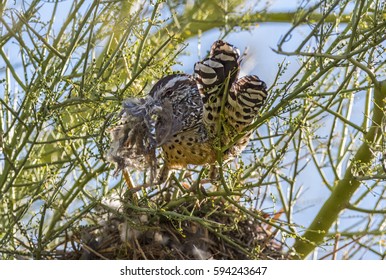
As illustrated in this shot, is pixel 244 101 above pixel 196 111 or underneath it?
underneath

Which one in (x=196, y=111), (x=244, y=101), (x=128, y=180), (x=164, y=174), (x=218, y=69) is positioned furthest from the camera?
(x=164, y=174)

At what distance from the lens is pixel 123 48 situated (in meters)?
3.58

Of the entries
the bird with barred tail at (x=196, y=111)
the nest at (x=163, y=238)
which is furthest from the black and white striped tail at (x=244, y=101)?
the nest at (x=163, y=238)

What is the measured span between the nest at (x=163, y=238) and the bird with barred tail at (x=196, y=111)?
381mm

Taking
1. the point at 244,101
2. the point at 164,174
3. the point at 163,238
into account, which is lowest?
the point at 163,238

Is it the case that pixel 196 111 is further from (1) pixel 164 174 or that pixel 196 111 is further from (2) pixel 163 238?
(2) pixel 163 238

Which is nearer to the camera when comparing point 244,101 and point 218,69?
point 218,69

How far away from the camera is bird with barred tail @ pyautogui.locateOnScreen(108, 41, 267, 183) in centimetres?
312

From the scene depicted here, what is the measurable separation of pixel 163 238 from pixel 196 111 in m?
0.67

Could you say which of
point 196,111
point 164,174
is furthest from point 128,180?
point 196,111

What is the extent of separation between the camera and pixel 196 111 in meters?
3.70
